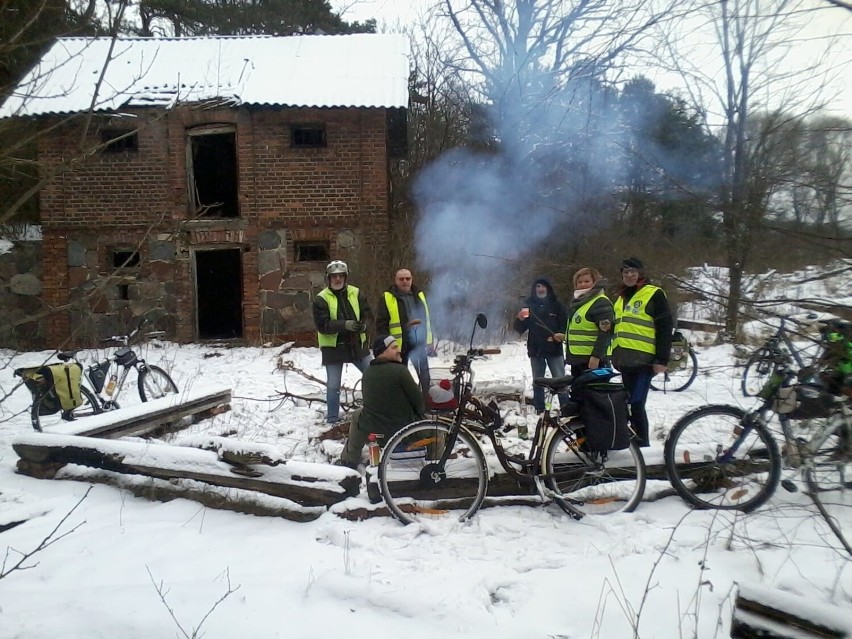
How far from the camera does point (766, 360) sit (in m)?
6.93

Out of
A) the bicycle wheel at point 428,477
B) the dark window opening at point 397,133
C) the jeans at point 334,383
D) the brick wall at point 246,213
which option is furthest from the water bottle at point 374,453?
the dark window opening at point 397,133

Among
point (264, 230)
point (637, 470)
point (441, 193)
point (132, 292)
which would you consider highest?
point (441, 193)

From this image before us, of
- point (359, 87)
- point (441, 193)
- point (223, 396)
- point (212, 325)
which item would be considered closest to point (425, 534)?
point (223, 396)

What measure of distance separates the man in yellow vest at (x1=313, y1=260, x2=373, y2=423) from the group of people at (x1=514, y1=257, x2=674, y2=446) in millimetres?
1715

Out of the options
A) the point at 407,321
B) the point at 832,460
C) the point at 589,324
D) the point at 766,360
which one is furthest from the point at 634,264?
the point at 766,360

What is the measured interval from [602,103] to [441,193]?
15.3 feet

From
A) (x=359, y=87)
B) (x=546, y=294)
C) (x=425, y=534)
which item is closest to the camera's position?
(x=425, y=534)

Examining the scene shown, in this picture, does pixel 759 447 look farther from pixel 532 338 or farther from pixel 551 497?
pixel 532 338

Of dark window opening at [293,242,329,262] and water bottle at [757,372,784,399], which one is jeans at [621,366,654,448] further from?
dark window opening at [293,242,329,262]

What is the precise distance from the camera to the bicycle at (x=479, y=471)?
4.05 m

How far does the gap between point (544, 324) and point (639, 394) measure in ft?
5.18

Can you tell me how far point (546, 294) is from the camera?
20.8 feet

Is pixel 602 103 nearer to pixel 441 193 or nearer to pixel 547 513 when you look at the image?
pixel 441 193

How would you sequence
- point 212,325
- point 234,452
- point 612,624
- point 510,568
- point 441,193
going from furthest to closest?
point 212,325
point 441,193
point 234,452
point 510,568
point 612,624
